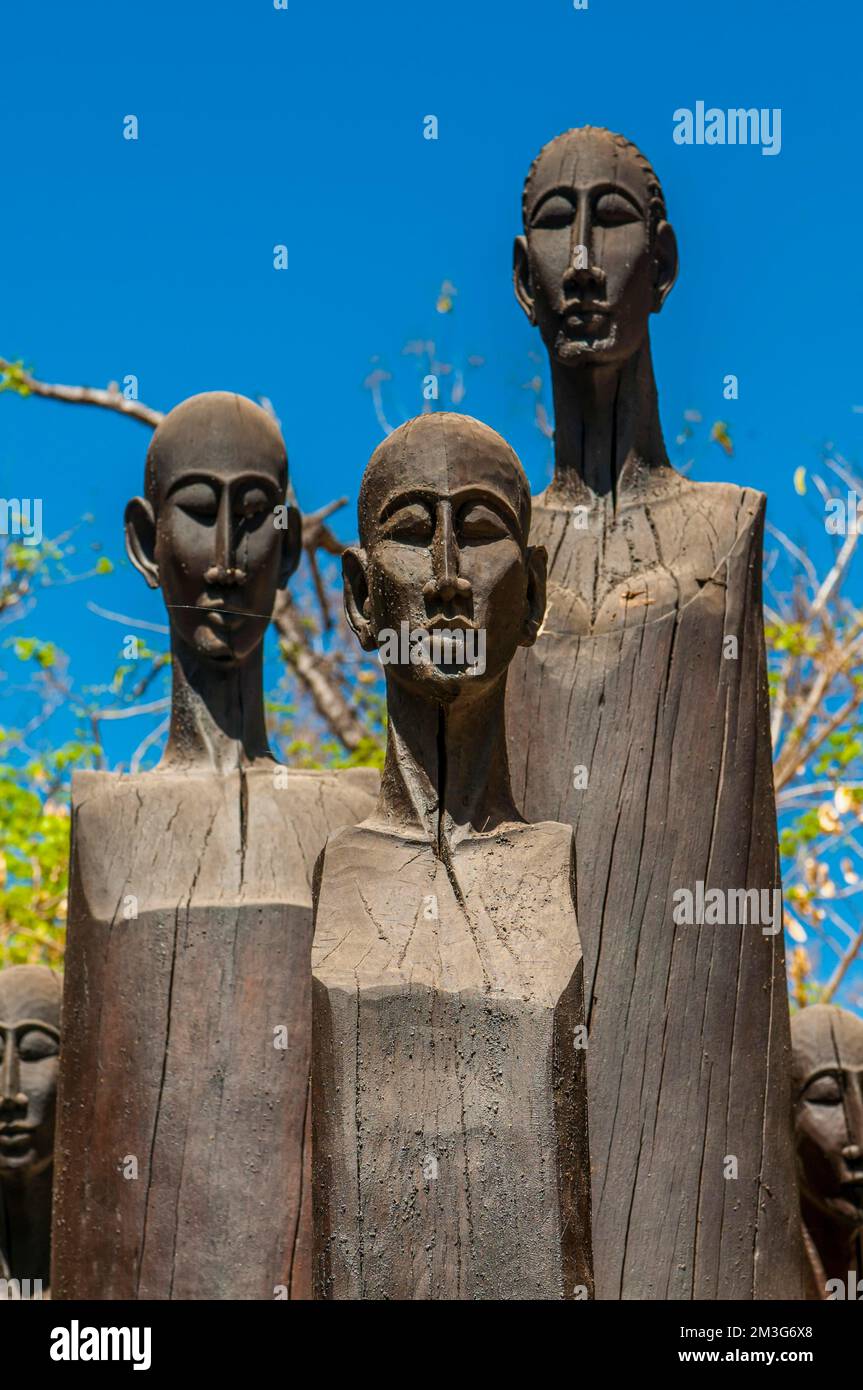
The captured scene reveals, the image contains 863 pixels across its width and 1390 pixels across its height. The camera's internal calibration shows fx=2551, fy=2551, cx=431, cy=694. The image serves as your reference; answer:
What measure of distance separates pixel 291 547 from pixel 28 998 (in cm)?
163

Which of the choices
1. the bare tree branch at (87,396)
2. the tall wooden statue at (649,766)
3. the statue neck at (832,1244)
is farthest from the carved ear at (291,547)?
the bare tree branch at (87,396)

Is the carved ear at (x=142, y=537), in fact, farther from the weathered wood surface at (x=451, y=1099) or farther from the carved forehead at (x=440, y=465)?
the weathered wood surface at (x=451, y=1099)

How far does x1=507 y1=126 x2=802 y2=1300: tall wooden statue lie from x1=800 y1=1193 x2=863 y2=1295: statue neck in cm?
95

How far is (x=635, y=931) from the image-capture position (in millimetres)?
6957

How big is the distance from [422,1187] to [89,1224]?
77.7 inches

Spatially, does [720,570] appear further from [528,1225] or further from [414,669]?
[528,1225]

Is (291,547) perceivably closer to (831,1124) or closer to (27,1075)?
(27,1075)

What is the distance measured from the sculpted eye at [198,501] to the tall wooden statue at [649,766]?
964 millimetres

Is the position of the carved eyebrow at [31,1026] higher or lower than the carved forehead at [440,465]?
lower

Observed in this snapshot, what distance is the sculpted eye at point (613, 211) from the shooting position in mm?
7562

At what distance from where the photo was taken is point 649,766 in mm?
7090

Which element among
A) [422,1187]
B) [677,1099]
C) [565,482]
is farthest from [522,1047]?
[565,482]

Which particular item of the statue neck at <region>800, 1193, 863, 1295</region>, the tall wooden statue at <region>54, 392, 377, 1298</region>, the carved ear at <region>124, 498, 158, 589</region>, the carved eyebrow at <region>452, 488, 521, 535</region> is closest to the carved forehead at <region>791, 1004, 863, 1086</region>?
the statue neck at <region>800, 1193, 863, 1295</region>

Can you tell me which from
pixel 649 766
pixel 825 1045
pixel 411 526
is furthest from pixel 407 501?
pixel 825 1045
